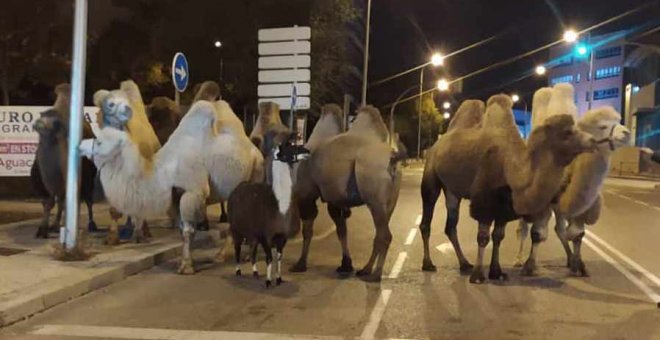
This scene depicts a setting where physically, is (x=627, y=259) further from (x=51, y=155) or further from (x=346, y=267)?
(x=51, y=155)

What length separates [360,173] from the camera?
392 inches

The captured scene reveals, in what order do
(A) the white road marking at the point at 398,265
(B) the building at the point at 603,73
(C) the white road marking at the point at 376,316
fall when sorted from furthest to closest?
(B) the building at the point at 603,73, (A) the white road marking at the point at 398,265, (C) the white road marking at the point at 376,316

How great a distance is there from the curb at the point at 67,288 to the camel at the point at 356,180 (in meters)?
2.09

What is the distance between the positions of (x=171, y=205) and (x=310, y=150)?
6.96ft

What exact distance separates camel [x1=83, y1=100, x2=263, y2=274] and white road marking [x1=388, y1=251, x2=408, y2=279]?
253 centimetres

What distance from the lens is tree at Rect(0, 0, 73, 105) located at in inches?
960

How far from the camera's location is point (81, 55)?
1040 centimetres

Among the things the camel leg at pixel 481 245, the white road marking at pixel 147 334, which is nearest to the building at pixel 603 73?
the camel leg at pixel 481 245

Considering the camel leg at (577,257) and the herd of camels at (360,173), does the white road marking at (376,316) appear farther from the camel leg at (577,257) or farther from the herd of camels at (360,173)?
the camel leg at (577,257)

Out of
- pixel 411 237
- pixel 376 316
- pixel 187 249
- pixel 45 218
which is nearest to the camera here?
pixel 376 316

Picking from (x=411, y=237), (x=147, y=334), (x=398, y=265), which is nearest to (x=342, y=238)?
(x=398, y=265)

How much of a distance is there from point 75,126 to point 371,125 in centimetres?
405

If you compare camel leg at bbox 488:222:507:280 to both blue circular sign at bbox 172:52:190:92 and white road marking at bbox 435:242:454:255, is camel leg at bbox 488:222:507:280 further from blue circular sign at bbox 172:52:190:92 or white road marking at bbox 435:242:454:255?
blue circular sign at bbox 172:52:190:92

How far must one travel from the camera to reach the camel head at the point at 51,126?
11.6m
